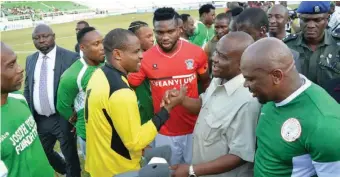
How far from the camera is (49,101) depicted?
492 cm

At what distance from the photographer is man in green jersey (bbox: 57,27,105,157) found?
4.25m

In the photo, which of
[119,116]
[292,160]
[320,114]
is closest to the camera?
[320,114]

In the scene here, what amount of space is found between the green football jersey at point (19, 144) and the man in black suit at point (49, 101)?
2175 millimetres

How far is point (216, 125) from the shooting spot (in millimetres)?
2576

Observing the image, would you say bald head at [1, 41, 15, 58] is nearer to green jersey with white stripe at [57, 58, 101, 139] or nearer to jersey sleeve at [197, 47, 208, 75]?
green jersey with white stripe at [57, 58, 101, 139]

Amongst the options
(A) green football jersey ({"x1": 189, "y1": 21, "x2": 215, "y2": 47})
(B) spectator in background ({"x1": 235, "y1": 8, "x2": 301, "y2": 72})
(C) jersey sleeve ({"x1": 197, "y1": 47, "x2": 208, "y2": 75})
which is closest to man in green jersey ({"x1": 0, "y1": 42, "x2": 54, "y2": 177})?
(C) jersey sleeve ({"x1": 197, "y1": 47, "x2": 208, "y2": 75})

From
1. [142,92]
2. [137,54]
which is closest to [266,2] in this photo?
[142,92]

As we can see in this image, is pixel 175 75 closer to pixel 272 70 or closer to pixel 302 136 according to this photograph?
pixel 272 70

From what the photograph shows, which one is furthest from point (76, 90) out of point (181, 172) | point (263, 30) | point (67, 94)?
point (263, 30)

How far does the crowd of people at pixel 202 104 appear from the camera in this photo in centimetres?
199

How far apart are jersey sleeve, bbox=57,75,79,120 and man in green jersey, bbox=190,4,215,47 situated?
4.52 m

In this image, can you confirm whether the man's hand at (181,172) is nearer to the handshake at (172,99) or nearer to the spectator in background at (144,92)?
the handshake at (172,99)

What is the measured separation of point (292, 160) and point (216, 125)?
0.71 meters

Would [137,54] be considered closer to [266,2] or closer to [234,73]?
[234,73]
